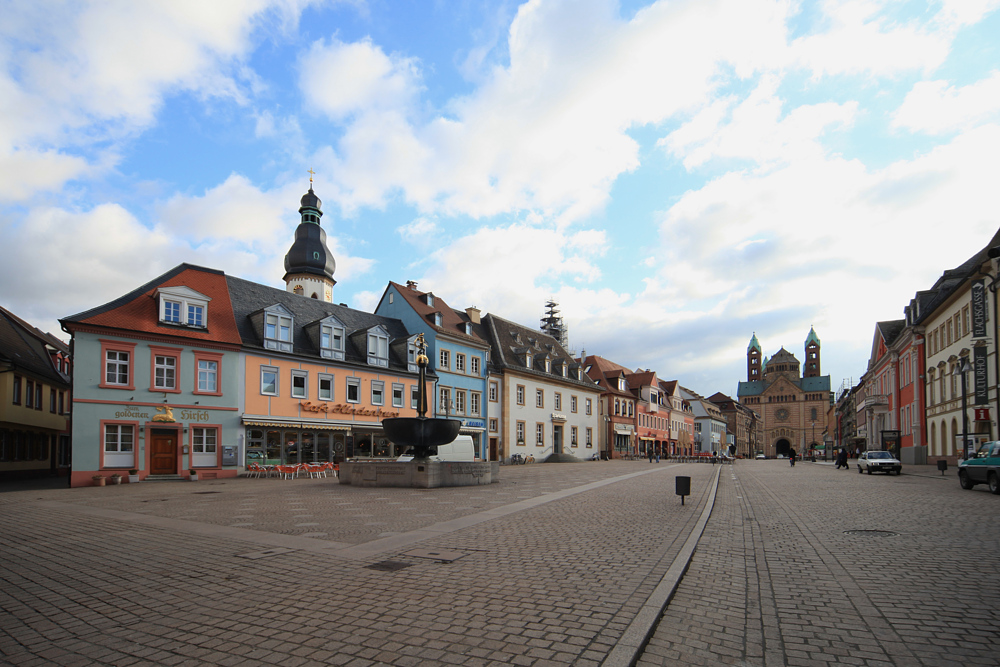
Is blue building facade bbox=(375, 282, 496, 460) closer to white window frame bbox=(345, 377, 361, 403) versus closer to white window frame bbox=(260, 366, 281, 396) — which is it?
white window frame bbox=(345, 377, 361, 403)

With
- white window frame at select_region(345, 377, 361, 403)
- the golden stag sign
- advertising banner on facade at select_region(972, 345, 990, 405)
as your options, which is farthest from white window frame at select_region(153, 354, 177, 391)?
advertising banner on facade at select_region(972, 345, 990, 405)

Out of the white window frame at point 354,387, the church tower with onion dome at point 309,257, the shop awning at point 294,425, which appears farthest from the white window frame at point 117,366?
the church tower with onion dome at point 309,257

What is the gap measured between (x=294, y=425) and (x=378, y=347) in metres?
8.60

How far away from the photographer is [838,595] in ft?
22.5

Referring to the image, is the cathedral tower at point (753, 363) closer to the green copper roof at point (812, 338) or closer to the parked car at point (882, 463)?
the green copper roof at point (812, 338)

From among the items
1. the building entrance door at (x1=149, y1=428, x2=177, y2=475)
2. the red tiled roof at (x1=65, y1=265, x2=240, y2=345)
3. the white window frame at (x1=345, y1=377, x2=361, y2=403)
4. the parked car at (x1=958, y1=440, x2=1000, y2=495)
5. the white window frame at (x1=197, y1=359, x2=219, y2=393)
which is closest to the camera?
the parked car at (x1=958, y1=440, x2=1000, y2=495)

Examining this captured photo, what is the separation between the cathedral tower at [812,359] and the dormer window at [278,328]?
162 metres

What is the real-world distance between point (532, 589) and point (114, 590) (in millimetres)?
4828

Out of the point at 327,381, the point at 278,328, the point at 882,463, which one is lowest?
the point at 882,463

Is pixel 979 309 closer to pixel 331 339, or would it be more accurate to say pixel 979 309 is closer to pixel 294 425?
pixel 331 339

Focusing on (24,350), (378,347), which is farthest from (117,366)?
(378,347)

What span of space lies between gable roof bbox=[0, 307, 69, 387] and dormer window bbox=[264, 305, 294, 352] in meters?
12.2

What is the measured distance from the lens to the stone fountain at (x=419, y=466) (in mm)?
21172

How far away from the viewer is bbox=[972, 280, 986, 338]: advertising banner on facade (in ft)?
104
